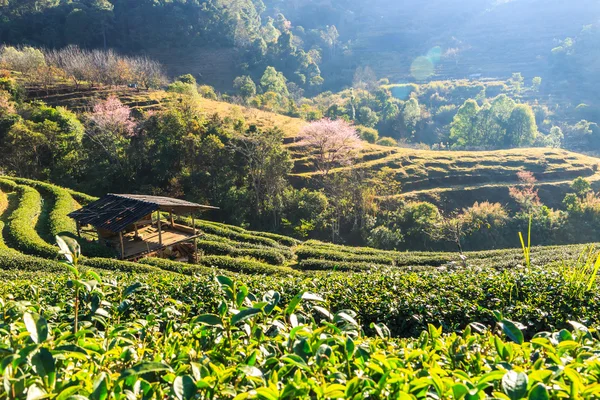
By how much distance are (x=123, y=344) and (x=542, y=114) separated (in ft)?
310

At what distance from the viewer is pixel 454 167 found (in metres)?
40.2

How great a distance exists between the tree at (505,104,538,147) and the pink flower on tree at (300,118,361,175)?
30.8 meters

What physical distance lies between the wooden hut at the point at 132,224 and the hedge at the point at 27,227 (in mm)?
1796

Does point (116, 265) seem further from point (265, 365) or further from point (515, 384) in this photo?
point (515, 384)

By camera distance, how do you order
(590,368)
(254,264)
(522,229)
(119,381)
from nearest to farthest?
1. (119,381)
2. (590,368)
3. (254,264)
4. (522,229)

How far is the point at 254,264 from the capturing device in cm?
1672

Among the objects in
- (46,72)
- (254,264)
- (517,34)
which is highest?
(517,34)

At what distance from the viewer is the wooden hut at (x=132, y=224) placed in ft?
55.1

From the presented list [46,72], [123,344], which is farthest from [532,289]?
[46,72]

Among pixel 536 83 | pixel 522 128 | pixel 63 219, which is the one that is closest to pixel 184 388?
pixel 63 219

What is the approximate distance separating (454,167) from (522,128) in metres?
25.8

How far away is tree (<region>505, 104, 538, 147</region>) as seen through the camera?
192ft

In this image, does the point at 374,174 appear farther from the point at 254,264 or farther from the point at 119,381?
the point at 119,381

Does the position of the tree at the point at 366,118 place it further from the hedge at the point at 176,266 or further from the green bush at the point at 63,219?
the hedge at the point at 176,266
